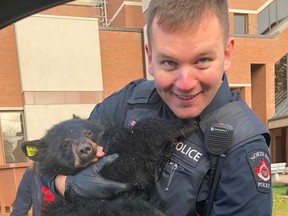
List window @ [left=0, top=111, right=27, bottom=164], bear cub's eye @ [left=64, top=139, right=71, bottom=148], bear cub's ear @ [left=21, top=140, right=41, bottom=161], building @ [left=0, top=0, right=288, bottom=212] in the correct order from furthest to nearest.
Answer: window @ [left=0, top=111, right=27, bottom=164] < building @ [left=0, top=0, right=288, bottom=212] < bear cub's ear @ [left=21, top=140, right=41, bottom=161] < bear cub's eye @ [left=64, top=139, right=71, bottom=148]

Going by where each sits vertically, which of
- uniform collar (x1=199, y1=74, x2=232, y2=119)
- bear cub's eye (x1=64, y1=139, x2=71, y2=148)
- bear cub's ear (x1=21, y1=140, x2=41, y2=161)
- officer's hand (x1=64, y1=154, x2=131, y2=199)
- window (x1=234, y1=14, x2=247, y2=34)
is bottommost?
officer's hand (x1=64, y1=154, x2=131, y2=199)

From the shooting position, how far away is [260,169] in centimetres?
135

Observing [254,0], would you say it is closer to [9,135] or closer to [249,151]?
[9,135]

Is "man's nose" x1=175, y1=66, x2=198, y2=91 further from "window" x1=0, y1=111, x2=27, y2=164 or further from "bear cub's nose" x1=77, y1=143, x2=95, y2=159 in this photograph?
"window" x1=0, y1=111, x2=27, y2=164

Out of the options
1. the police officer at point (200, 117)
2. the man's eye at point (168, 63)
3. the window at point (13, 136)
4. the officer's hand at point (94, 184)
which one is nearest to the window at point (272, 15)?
the window at point (13, 136)

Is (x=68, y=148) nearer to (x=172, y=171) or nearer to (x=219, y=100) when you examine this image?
(x=172, y=171)

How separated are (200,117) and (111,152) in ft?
1.32

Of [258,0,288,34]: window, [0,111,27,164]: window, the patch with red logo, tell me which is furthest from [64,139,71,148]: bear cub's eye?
[258,0,288,34]: window

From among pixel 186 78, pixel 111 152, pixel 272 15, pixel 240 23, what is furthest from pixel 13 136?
pixel 272 15

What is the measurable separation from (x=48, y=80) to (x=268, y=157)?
1503 cm

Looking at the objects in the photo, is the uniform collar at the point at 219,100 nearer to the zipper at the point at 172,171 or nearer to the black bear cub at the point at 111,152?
the black bear cub at the point at 111,152

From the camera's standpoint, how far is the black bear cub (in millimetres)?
1370

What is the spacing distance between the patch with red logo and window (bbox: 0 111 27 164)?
15.8 metres

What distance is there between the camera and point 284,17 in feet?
72.6
